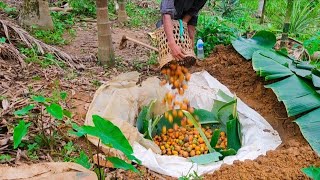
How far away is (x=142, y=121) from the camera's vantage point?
3.45m

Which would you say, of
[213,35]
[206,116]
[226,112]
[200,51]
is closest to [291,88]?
[226,112]

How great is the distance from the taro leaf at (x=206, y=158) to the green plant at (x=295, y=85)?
0.63 meters

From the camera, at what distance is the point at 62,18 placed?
261 inches

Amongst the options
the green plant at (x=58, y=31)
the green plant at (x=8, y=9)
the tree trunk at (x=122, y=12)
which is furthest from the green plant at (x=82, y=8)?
the green plant at (x=8, y=9)

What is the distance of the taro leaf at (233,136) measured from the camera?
328 centimetres

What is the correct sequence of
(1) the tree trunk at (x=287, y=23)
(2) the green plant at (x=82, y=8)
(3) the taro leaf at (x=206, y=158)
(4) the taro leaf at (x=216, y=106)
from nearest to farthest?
(3) the taro leaf at (x=206, y=158) → (4) the taro leaf at (x=216, y=106) → (1) the tree trunk at (x=287, y=23) → (2) the green plant at (x=82, y=8)

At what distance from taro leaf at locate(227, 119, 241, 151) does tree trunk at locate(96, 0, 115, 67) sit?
169 centimetres

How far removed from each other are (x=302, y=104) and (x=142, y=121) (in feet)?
4.13

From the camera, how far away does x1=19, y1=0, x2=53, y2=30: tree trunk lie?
17.9ft

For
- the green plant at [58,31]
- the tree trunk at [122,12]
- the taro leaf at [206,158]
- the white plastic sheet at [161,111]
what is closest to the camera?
the white plastic sheet at [161,111]

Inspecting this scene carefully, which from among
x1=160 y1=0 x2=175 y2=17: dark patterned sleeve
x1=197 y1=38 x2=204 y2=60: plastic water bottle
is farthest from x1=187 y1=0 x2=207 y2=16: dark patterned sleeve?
x1=197 y1=38 x2=204 y2=60: plastic water bottle

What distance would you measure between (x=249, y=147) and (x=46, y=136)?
4.75ft

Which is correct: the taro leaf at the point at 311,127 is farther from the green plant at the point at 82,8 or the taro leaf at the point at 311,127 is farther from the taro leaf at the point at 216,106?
the green plant at the point at 82,8

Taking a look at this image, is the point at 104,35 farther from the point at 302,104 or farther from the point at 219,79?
the point at 302,104
